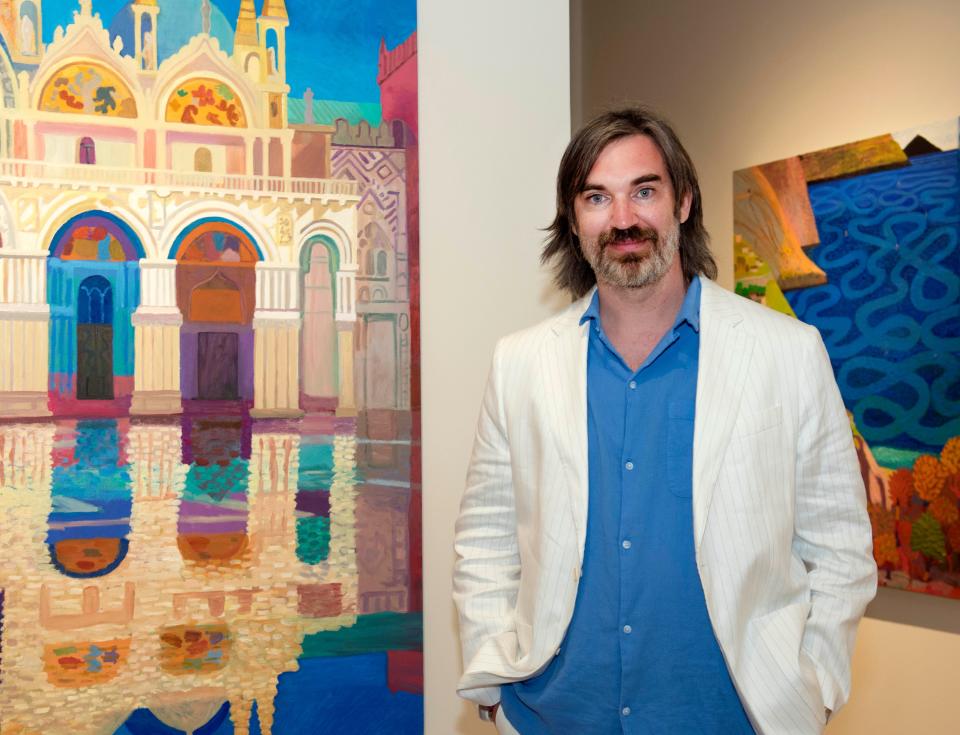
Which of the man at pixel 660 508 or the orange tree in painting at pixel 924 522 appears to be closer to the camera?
the man at pixel 660 508

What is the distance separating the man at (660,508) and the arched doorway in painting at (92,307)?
856 mm

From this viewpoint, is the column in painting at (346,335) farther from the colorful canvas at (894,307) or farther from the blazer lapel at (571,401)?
the colorful canvas at (894,307)

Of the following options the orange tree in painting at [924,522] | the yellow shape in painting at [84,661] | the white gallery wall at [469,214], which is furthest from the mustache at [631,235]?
the orange tree in painting at [924,522]

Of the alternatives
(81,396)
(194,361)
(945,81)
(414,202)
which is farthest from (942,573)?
(81,396)

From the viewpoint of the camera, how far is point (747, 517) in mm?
1625

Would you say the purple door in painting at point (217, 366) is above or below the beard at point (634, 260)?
below

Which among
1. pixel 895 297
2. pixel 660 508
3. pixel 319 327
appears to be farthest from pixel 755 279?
pixel 660 508

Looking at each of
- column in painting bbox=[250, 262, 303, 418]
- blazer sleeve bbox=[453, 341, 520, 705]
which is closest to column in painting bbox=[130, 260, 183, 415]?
column in painting bbox=[250, 262, 303, 418]

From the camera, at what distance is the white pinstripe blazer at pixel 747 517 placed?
63.1 inches

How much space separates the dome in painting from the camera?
81.9 inches

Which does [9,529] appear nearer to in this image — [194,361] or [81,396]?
[81,396]

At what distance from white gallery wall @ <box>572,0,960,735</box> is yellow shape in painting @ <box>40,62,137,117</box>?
1090 millimetres

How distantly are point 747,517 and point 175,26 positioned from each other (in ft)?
5.22

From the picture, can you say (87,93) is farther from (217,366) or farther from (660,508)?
(660,508)
